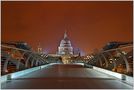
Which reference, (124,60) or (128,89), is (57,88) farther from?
(124,60)

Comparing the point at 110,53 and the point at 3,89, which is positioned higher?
the point at 110,53

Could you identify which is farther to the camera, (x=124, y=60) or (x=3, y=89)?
(x=124, y=60)

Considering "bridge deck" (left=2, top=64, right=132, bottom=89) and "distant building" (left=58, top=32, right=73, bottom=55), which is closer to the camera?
"bridge deck" (left=2, top=64, right=132, bottom=89)

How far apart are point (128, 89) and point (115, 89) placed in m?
0.38

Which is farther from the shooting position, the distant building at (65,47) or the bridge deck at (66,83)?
the distant building at (65,47)

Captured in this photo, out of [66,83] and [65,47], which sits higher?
[65,47]

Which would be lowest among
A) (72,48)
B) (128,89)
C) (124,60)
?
(128,89)

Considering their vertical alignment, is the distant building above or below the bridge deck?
above

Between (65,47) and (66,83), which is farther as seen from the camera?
(65,47)

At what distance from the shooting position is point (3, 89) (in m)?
10.6

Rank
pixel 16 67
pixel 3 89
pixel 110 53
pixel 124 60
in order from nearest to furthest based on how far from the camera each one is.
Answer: pixel 3 89 → pixel 124 60 → pixel 16 67 → pixel 110 53

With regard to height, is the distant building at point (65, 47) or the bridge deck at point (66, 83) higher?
the distant building at point (65, 47)

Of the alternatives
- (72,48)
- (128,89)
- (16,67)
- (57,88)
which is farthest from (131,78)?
(72,48)

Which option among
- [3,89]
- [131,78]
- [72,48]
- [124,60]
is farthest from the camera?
[72,48]
